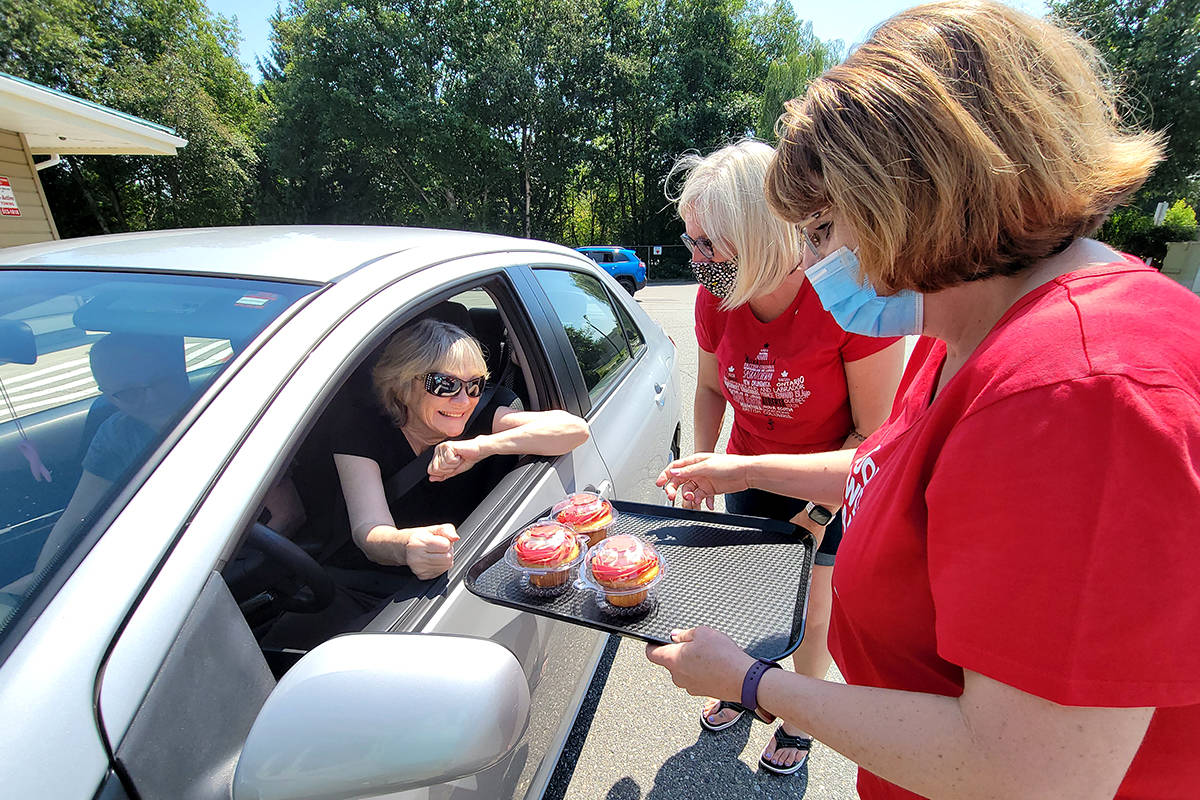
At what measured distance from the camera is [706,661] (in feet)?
3.19

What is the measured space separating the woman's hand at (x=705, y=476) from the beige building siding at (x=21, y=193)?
34.0 feet

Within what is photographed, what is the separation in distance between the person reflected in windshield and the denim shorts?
1608mm

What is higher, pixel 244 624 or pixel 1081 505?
pixel 1081 505

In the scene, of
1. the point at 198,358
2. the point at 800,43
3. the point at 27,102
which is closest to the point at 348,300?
the point at 198,358

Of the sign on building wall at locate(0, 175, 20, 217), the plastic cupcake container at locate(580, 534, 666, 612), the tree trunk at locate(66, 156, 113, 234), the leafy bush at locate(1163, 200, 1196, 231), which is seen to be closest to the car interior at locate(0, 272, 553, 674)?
the plastic cupcake container at locate(580, 534, 666, 612)

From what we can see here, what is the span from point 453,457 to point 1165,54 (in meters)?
27.2

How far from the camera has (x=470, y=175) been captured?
25516 mm

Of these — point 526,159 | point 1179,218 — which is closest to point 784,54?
point 526,159

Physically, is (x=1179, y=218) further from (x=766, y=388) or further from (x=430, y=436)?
(x=430, y=436)

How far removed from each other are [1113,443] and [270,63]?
42164 mm

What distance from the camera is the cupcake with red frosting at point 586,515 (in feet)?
4.83

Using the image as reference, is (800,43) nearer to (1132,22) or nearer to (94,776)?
(1132,22)

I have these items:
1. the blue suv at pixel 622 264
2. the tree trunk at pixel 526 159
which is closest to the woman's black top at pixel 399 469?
the blue suv at pixel 622 264

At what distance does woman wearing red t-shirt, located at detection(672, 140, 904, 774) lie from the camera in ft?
5.99
